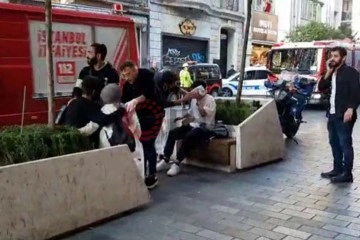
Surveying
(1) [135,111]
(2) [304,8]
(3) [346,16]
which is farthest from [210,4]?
(3) [346,16]

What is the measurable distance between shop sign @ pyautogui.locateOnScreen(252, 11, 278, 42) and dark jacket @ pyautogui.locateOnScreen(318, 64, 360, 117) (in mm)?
24421

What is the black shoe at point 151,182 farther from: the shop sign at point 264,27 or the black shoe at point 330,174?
the shop sign at point 264,27

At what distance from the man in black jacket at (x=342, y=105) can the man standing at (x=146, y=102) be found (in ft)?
6.87

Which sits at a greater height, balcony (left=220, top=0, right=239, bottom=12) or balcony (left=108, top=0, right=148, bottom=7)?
balcony (left=220, top=0, right=239, bottom=12)

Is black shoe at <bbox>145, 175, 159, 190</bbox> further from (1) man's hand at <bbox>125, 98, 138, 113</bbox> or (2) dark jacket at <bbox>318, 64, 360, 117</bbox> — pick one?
(2) dark jacket at <bbox>318, 64, 360, 117</bbox>

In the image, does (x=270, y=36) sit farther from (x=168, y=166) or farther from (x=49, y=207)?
(x=49, y=207)

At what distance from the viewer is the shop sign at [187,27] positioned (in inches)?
919

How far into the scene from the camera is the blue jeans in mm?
6043

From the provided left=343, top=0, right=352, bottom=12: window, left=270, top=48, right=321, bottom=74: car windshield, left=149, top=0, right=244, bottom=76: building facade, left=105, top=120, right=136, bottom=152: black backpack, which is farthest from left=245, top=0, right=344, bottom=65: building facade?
left=105, top=120, right=136, bottom=152: black backpack

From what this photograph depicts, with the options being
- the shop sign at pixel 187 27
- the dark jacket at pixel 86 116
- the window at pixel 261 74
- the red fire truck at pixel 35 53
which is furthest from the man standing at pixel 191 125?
the shop sign at pixel 187 27

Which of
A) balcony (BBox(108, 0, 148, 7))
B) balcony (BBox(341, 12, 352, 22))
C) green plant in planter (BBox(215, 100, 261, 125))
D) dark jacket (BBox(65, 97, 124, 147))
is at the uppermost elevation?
balcony (BBox(341, 12, 352, 22))

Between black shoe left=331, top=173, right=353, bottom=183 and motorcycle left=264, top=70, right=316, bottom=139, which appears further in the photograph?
motorcycle left=264, top=70, right=316, bottom=139

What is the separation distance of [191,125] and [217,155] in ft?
1.77

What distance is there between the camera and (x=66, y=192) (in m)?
4.15
